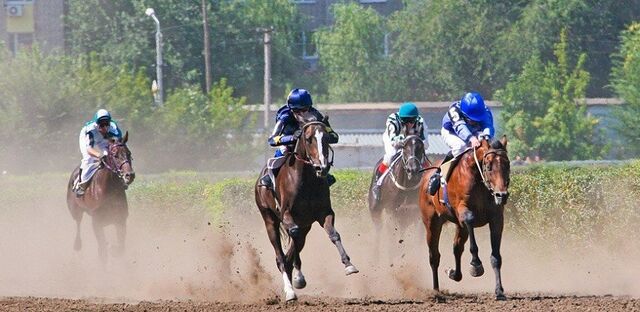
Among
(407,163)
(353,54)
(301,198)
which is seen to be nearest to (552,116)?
(353,54)

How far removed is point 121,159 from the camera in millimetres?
19625

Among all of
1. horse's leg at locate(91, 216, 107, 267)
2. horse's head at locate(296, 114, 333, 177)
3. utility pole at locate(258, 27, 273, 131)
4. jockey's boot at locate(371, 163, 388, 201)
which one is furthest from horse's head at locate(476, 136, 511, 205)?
utility pole at locate(258, 27, 273, 131)

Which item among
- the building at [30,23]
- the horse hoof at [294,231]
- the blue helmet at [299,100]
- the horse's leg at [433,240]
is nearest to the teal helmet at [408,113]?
the horse's leg at [433,240]

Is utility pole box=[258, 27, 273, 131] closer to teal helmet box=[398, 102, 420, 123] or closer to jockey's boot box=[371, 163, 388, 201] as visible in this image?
jockey's boot box=[371, 163, 388, 201]

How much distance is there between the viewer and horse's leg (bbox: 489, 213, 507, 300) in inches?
566

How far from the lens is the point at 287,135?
1523 cm

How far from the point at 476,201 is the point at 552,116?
43464 mm

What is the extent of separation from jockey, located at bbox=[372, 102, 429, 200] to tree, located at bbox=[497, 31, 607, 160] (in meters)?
38.0

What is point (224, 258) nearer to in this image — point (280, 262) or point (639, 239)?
point (280, 262)

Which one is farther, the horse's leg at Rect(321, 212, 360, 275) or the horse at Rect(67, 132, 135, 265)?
the horse at Rect(67, 132, 135, 265)

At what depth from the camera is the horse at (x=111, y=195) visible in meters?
19.7

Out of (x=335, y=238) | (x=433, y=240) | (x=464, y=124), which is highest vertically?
(x=464, y=124)

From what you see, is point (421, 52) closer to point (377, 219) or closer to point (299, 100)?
point (377, 219)

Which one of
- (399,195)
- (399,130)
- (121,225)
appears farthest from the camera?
(121,225)
